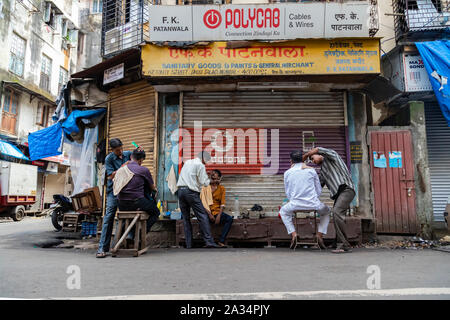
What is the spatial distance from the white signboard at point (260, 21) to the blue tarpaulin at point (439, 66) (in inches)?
70.1

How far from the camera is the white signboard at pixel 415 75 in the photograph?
760cm

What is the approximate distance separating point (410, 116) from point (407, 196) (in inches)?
77.5

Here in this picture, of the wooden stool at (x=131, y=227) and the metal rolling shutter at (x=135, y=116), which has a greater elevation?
the metal rolling shutter at (x=135, y=116)

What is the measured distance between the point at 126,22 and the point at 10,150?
41.2 ft

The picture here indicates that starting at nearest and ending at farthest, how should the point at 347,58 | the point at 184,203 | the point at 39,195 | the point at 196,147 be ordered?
1. the point at 184,203
2. the point at 347,58
3. the point at 196,147
4. the point at 39,195

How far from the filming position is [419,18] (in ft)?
26.1

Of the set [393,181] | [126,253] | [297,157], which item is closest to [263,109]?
[297,157]

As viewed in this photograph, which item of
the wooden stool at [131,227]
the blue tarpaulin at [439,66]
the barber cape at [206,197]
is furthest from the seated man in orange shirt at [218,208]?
the blue tarpaulin at [439,66]

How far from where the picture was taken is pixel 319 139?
7512mm

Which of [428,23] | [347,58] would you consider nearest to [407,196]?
[347,58]

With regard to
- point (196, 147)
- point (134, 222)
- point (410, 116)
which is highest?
point (410, 116)

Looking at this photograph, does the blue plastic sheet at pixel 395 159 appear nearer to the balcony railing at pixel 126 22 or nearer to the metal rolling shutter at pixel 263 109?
the metal rolling shutter at pixel 263 109
